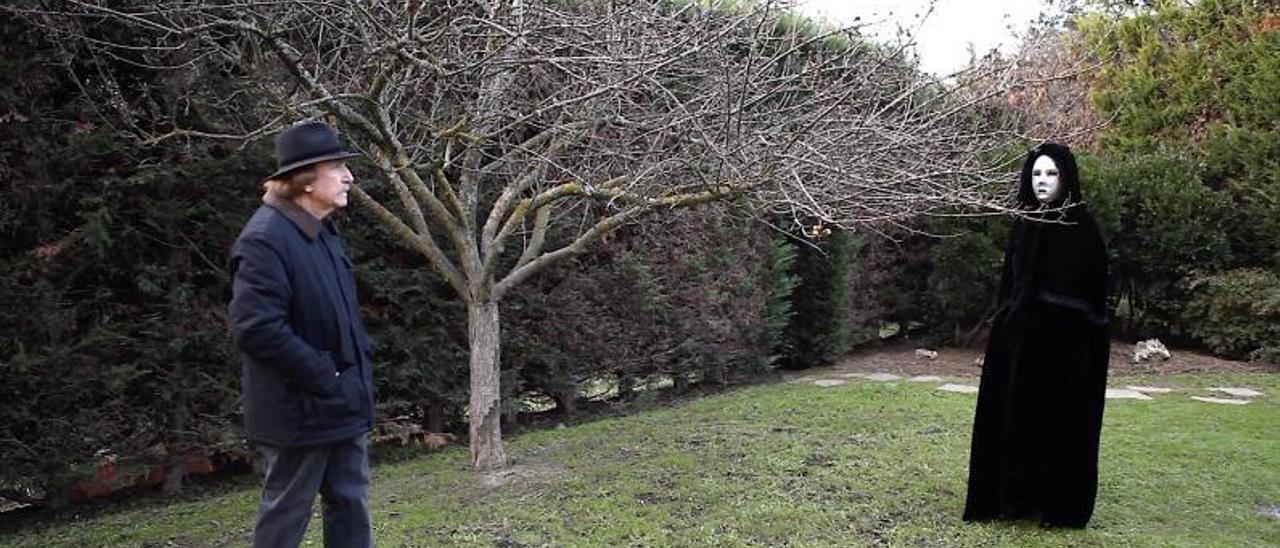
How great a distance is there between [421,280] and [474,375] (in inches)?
43.0

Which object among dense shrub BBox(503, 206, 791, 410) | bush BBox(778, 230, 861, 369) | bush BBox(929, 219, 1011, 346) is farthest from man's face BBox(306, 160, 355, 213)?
bush BBox(929, 219, 1011, 346)

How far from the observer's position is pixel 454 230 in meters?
4.73

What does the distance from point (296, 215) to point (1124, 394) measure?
23.2 ft

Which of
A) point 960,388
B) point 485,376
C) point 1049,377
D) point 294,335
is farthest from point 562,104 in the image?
point 960,388

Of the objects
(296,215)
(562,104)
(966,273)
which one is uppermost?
(562,104)

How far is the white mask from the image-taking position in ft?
13.6

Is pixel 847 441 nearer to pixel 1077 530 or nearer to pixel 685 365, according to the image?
pixel 1077 530

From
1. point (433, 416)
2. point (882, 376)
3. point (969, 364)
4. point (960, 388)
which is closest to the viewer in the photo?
point (433, 416)

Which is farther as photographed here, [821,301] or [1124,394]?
[821,301]

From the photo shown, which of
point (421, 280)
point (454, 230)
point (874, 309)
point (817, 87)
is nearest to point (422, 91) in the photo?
point (454, 230)

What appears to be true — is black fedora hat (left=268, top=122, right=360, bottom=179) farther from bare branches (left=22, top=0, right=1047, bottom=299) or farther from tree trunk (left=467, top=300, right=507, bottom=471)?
tree trunk (left=467, top=300, right=507, bottom=471)

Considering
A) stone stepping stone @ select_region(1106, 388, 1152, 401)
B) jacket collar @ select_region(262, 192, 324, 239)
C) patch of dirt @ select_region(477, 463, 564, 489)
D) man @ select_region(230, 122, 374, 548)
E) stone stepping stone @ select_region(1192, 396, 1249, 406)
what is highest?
jacket collar @ select_region(262, 192, 324, 239)

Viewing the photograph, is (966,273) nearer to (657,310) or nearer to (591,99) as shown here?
(657,310)

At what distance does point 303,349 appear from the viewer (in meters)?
2.63
